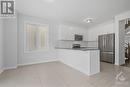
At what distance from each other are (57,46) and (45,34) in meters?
1.11

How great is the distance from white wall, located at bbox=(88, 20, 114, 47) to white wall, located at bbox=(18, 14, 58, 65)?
269cm

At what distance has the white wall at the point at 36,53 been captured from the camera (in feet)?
14.4

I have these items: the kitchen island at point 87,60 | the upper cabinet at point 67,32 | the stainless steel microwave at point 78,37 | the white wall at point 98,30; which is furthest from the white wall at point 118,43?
the upper cabinet at point 67,32

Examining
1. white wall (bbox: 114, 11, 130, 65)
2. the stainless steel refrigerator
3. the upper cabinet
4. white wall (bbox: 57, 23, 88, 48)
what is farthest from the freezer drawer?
the upper cabinet

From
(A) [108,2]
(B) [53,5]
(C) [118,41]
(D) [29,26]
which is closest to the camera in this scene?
(A) [108,2]

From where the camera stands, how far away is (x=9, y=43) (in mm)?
3752

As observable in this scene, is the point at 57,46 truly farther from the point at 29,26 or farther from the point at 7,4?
the point at 7,4

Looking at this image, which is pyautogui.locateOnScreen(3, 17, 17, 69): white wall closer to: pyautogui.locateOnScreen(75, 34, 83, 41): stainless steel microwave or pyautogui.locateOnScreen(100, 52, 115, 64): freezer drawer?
pyautogui.locateOnScreen(75, 34, 83, 41): stainless steel microwave

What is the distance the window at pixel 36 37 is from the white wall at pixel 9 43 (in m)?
0.78

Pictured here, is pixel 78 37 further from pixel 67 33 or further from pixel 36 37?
pixel 36 37

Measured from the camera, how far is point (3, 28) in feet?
11.8

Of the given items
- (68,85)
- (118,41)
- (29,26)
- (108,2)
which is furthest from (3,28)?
(118,41)

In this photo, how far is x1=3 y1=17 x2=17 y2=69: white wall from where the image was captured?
145 inches

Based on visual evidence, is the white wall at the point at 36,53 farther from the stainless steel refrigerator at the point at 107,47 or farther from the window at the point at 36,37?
the stainless steel refrigerator at the point at 107,47
